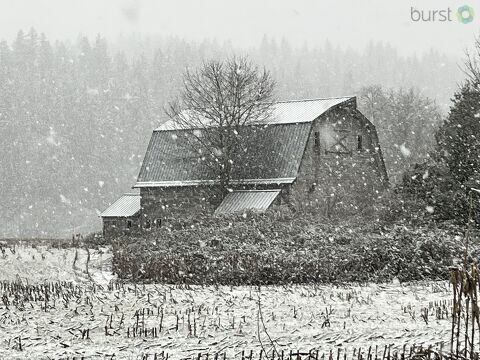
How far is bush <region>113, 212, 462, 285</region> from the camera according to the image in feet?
64.3

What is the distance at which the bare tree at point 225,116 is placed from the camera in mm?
37031

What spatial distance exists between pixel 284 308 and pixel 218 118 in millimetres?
25365

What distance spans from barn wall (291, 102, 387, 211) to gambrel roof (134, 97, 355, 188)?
1.78 ft

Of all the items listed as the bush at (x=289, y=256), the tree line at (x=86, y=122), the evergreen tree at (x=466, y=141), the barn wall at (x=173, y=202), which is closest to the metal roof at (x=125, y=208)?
the barn wall at (x=173, y=202)

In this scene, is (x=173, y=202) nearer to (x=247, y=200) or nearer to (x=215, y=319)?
(x=247, y=200)

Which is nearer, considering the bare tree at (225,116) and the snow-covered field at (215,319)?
the snow-covered field at (215,319)

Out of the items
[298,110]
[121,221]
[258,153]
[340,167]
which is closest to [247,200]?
[258,153]

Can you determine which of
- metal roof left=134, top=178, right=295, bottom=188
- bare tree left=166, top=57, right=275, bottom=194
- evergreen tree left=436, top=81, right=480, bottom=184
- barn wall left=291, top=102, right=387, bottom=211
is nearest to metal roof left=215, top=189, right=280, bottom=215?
metal roof left=134, top=178, right=295, bottom=188

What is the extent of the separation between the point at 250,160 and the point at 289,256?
1635cm

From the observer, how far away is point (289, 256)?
2114cm

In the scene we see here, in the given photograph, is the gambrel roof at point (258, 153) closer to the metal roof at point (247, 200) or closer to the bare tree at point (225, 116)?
the bare tree at point (225, 116)

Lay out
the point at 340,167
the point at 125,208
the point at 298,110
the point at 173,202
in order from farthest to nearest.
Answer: the point at 125,208, the point at 298,110, the point at 173,202, the point at 340,167

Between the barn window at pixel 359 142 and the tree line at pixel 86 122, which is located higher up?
the tree line at pixel 86 122

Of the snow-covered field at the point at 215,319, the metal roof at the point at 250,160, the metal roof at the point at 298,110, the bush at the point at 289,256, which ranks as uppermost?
the metal roof at the point at 298,110
